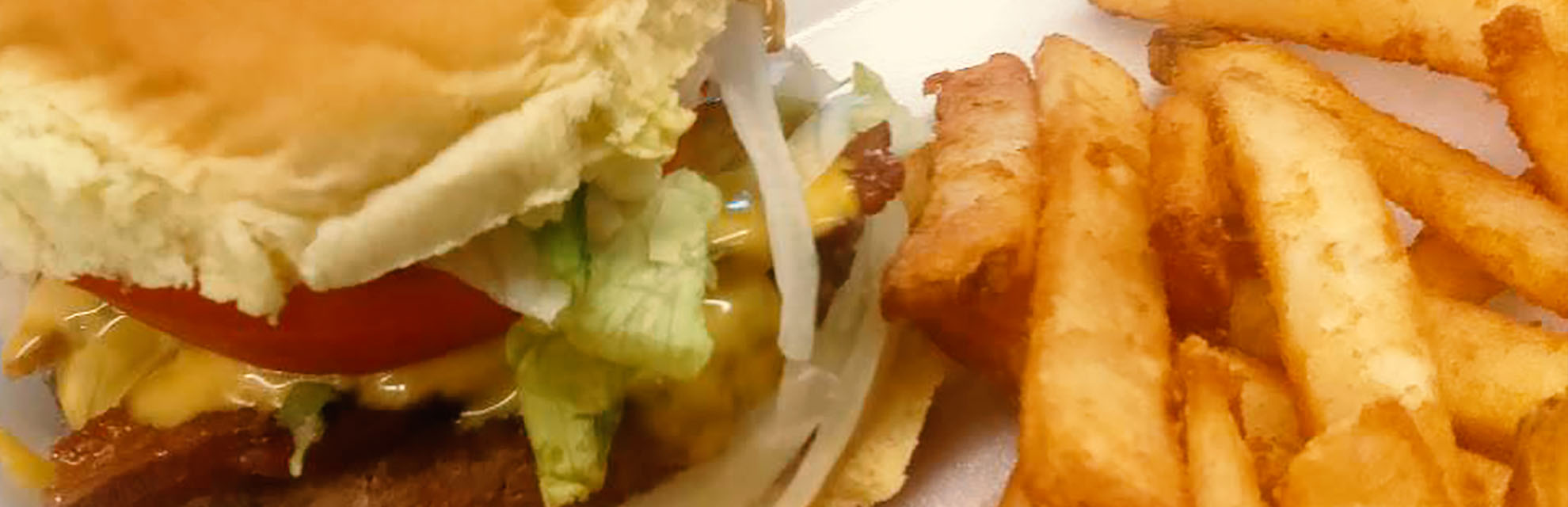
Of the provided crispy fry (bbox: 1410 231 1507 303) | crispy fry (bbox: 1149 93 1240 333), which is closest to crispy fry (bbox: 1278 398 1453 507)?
crispy fry (bbox: 1149 93 1240 333)

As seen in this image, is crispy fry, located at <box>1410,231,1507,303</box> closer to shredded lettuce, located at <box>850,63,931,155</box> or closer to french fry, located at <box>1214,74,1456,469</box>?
french fry, located at <box>1214,74,1456,469</box>

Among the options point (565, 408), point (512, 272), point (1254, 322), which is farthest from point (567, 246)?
point (1254, 322)

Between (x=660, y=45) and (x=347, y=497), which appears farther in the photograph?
(x=347, y=497)

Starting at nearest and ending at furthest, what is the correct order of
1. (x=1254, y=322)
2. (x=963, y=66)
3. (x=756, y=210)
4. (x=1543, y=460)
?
1. (x=1543, y=460)
2. (x=1254, y=322)
3. (x=756, y=210)
4. (x=963, y=66)

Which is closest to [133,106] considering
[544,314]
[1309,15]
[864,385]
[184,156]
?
[184,156]

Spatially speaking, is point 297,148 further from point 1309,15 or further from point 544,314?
point 1309,15

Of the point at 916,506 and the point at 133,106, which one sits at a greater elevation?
the point at 133,106

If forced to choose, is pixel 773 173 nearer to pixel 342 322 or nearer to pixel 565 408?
pixel 565 408
